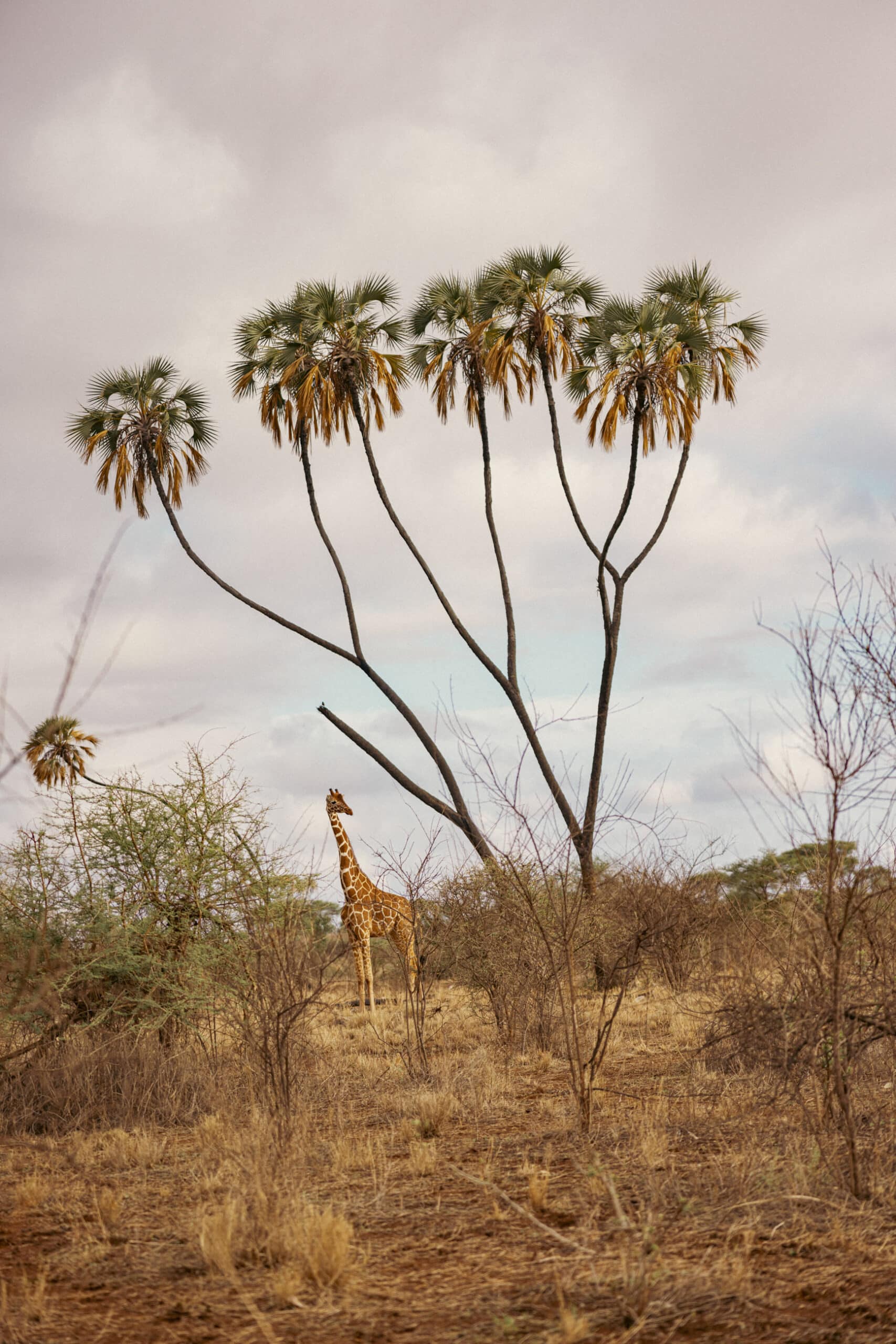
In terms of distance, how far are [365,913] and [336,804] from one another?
6.18 feet

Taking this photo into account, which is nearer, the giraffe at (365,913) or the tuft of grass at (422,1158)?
the tuft of grass at (422,1158)

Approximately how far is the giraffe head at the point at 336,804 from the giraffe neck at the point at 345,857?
0.21 m

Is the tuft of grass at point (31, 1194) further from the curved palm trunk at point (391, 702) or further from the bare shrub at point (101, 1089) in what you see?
the curved palm trunk at point (391, 702)

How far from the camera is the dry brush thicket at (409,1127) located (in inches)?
170

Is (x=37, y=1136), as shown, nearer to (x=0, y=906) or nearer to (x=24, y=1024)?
(x=24, y=1024)

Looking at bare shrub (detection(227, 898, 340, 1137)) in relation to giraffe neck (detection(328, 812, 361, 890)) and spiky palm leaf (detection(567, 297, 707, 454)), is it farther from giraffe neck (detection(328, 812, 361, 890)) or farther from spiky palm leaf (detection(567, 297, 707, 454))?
spiky palm leaf (detection(567, 297, 707, 454))

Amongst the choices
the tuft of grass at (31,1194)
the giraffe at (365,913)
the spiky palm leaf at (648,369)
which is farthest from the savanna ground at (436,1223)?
the spiky palm leaf at (648,369)

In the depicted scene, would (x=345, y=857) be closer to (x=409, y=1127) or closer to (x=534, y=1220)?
(x=409, y=1127)

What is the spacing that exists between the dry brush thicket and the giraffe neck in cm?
350

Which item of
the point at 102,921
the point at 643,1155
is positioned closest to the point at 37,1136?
the point at 102,921

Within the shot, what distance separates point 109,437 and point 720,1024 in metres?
19.9

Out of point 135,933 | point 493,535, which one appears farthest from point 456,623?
point 135,933

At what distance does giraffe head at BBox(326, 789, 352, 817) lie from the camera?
1683 cm

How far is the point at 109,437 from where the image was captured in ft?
76.2
